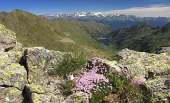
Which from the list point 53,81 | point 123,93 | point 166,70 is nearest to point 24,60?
point 53,81

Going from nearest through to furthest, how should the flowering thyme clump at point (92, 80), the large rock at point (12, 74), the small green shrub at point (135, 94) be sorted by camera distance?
the small green shrub at point (135, 94) → the flowering thyme clump at point (92, 80) → the large rock at point (12, 74)

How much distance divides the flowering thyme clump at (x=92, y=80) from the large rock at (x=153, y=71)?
2080 mm

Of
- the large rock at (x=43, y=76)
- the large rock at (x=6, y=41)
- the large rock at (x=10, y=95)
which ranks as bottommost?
the large rock at (x=10, y=95)

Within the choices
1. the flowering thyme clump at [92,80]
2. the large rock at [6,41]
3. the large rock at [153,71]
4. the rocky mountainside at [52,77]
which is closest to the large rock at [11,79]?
A: the rocky mountainside at [52,77]

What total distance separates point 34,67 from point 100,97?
17.3 feet

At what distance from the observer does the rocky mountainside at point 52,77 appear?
9.45 m

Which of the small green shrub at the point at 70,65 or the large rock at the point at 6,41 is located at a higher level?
the large rock at the point at 6,41

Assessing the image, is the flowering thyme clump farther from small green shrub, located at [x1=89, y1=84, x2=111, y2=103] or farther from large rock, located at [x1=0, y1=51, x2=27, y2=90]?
large rock, located at [x1=0, y1=51, x2=27, y2=90]

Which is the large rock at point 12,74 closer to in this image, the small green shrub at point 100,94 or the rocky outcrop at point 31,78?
the rocky outcrop at point 31,78

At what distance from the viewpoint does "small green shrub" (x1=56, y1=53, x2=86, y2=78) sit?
38.3 feet

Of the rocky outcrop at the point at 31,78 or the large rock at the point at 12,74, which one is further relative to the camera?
the large rock at the point at 12,74

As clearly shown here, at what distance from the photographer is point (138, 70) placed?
1189cm

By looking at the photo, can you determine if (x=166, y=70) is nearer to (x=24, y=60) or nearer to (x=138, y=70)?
(x=138, y=70)

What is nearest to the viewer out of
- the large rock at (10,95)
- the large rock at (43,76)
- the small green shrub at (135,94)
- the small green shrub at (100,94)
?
the small green shrub at (135,94)
